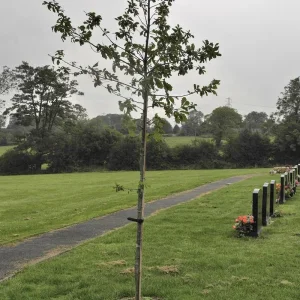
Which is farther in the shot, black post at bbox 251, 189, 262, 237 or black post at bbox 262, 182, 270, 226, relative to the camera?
black post at bbox 262, 182, 270, 226

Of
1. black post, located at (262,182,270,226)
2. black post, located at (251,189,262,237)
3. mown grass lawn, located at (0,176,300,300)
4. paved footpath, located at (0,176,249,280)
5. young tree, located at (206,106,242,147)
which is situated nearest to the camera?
mown grass lawn, located at (0,176,300,300)

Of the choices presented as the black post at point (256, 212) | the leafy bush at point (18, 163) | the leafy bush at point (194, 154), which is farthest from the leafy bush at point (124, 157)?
the black post at point (256, 212)

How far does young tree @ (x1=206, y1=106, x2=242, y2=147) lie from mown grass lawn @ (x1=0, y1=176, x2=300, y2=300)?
2390 inches

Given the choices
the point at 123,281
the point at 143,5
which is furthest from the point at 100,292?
the point at 143,5

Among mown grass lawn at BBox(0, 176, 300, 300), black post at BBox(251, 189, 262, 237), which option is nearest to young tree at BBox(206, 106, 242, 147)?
black post at BBox(251, 189, 262, 237)

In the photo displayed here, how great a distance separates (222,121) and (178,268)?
6980 centimetres

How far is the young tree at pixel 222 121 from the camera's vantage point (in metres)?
70.4

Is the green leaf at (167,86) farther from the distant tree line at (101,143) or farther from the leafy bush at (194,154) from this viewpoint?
the leafy bush at (194,154)

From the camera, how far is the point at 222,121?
2938 inches

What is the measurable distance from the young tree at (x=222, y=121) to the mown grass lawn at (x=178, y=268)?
199 ft

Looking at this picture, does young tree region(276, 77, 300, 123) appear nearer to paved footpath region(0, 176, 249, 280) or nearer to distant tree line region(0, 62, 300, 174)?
distant tree line region(0, 62, 300, 174)

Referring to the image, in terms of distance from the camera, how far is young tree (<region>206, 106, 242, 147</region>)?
70.4m

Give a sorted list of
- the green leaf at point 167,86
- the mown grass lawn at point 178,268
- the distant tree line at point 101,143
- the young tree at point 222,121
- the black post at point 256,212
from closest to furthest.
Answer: the green leaf at point 167,86
the mown grass lawn at point 178,268
the black post at point 256,212
the distant tree line at point 101,143
the young tree at point 222,121

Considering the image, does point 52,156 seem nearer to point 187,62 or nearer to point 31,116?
point 31,116
